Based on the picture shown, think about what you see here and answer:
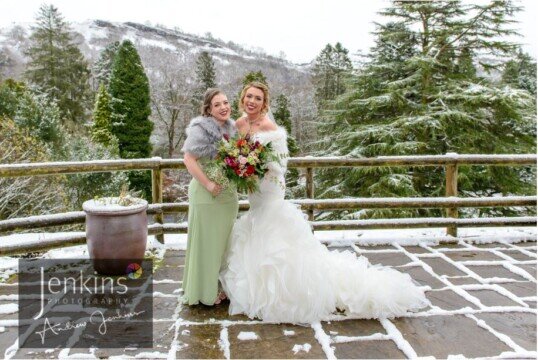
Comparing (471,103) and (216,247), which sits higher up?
(471,103)

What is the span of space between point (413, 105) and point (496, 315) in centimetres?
1261

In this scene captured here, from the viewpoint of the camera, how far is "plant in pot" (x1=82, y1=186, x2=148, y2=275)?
3.85 meters

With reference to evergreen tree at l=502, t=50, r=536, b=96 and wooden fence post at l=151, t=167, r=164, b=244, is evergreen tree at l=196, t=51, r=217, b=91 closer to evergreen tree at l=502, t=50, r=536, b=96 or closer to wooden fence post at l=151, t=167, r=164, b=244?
evergreen tree at l=502, t=50, r=536, b=96

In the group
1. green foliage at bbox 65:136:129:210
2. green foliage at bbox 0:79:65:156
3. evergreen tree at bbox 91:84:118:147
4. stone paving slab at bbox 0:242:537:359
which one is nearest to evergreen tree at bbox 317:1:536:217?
green foliage at bbox 65:136:129:210

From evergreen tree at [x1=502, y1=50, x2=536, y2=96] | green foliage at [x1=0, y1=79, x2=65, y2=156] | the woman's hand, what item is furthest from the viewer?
evergreen tree at [x1=502, y1=50, x2=536, y2=96]

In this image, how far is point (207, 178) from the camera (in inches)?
129

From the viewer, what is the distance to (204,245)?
11.0ft

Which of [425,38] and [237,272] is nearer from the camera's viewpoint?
[237,272]

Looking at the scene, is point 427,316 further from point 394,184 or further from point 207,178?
point 394,184

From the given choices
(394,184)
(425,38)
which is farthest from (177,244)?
(425,38)

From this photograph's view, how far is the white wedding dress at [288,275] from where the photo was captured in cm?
313

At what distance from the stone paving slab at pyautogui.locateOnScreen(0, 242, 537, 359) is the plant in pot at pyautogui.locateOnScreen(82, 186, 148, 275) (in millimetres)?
348
